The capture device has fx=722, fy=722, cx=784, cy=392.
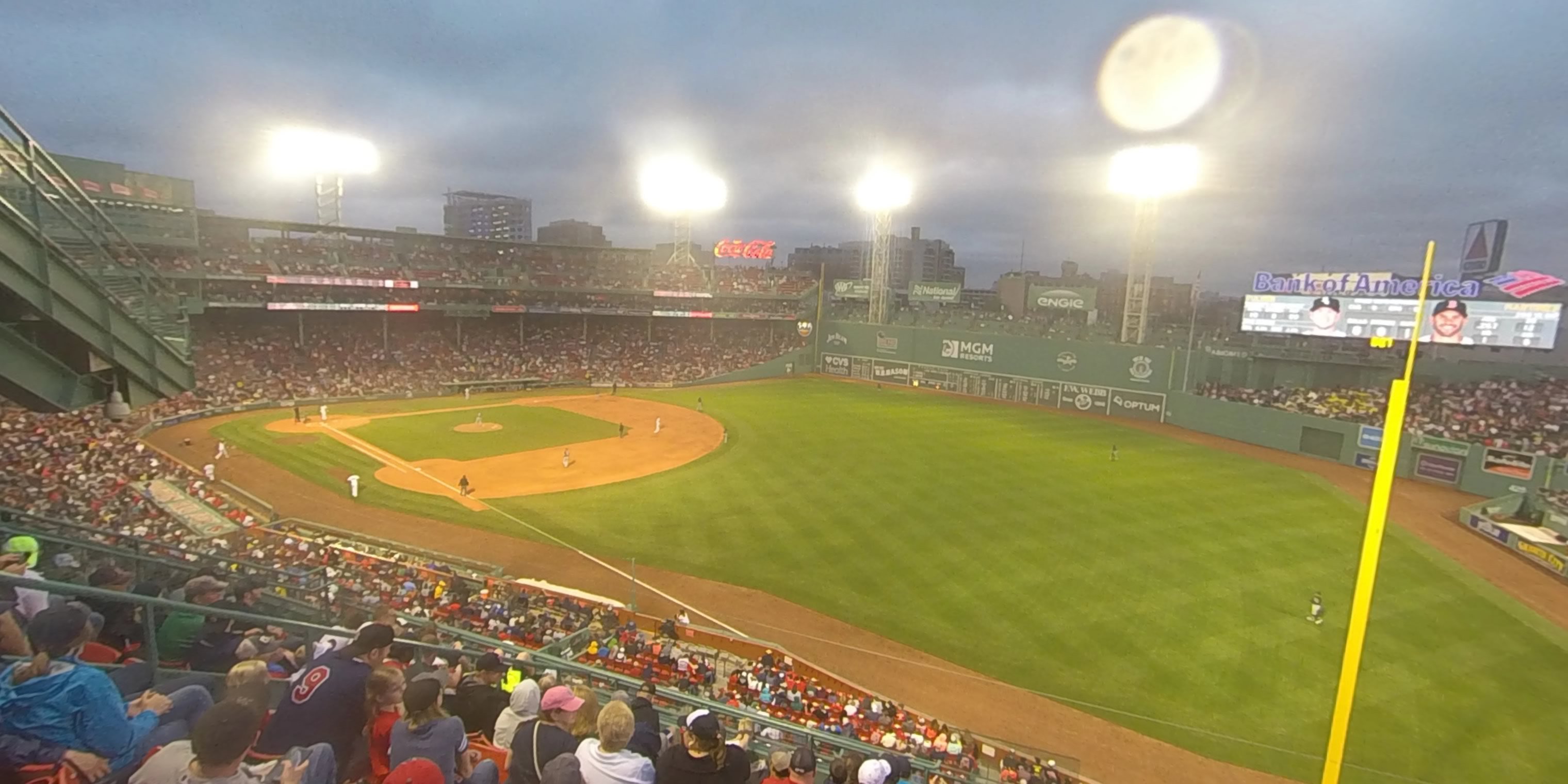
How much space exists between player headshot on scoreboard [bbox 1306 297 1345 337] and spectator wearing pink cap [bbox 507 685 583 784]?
143 feet

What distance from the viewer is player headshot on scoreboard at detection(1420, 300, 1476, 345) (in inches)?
1307

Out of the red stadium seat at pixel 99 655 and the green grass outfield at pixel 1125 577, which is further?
the green grass outfield at pixel 1125 577

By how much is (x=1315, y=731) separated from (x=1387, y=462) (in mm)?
11300

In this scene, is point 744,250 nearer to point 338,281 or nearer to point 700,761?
point 338,281

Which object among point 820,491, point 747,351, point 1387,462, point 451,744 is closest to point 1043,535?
point 820,491

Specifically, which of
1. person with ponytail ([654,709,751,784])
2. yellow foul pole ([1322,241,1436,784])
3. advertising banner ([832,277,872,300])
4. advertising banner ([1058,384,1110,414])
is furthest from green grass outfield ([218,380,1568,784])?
advertising banner ([832,277,872,300])

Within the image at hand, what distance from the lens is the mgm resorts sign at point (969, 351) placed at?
171ft

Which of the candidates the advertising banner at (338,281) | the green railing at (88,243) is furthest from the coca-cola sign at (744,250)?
the green railing at (88,243)

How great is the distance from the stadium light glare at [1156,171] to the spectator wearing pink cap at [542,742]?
46651mm

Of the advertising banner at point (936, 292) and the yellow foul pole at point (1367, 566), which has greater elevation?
the advertising banner at point (936, 292)

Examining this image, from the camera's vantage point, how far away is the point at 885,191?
55.6 metres

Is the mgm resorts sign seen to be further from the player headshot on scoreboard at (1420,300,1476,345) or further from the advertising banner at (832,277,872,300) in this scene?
the player headshot on scoreboard at (1420,300,1476,345)

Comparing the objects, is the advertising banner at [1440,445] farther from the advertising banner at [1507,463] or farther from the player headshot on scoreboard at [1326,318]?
the player headshot on scoreboard at [1326,318]

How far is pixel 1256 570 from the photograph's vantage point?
20.7 meters
